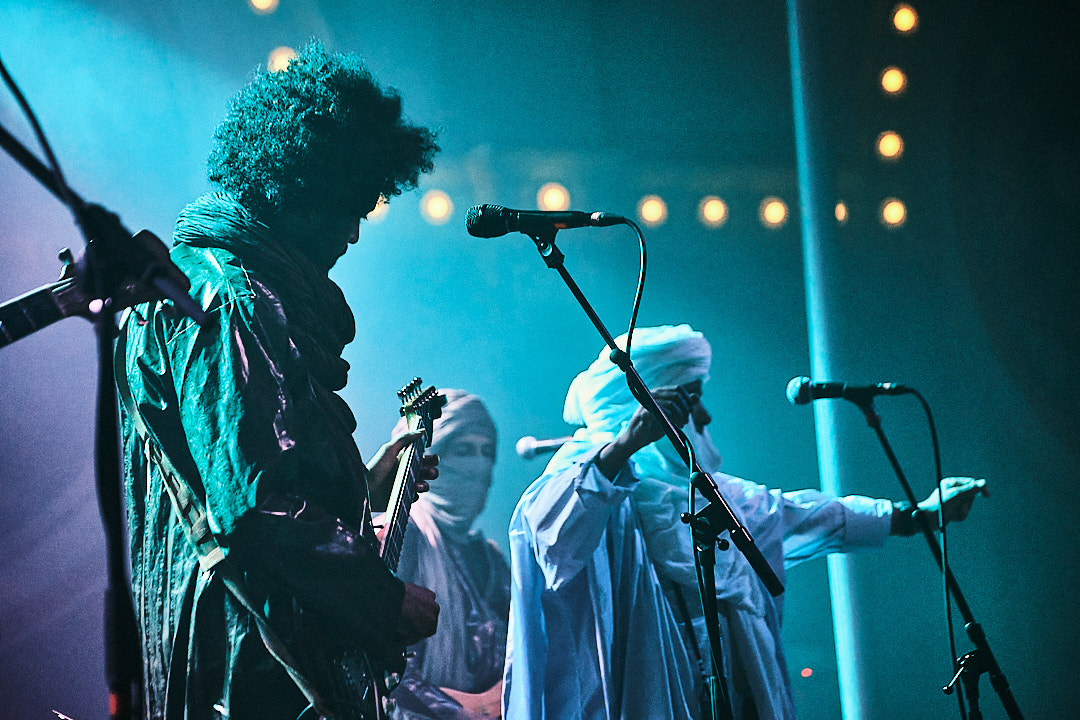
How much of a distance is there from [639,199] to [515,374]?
3.90 feet

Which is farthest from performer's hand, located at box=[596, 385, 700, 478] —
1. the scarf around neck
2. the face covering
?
the face covering

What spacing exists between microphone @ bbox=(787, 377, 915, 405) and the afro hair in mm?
1610

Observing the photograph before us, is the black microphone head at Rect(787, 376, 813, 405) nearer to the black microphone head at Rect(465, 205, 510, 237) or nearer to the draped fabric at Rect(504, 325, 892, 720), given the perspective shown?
the draped fabric at Rect(504, 325, 892, 720)

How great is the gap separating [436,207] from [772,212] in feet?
5.93

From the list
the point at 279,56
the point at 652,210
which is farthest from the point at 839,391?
the point at 279,56

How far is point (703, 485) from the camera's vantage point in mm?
1769

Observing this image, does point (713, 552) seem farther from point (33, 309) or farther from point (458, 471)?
point (458, 471)

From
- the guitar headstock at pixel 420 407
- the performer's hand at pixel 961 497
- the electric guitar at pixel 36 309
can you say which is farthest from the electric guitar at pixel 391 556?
the performer's hand at pixel 961 497

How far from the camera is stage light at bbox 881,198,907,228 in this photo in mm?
4027

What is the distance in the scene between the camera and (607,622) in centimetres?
253

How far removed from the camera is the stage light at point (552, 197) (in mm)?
4062

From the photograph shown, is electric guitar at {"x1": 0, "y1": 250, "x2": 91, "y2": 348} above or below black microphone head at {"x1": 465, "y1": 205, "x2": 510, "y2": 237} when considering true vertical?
below

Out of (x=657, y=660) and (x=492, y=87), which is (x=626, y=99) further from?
(x=657, y=660)

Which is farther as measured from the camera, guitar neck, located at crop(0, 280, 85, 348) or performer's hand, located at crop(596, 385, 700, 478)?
performer's hand, located at crop(596, 385, 700, 478)
